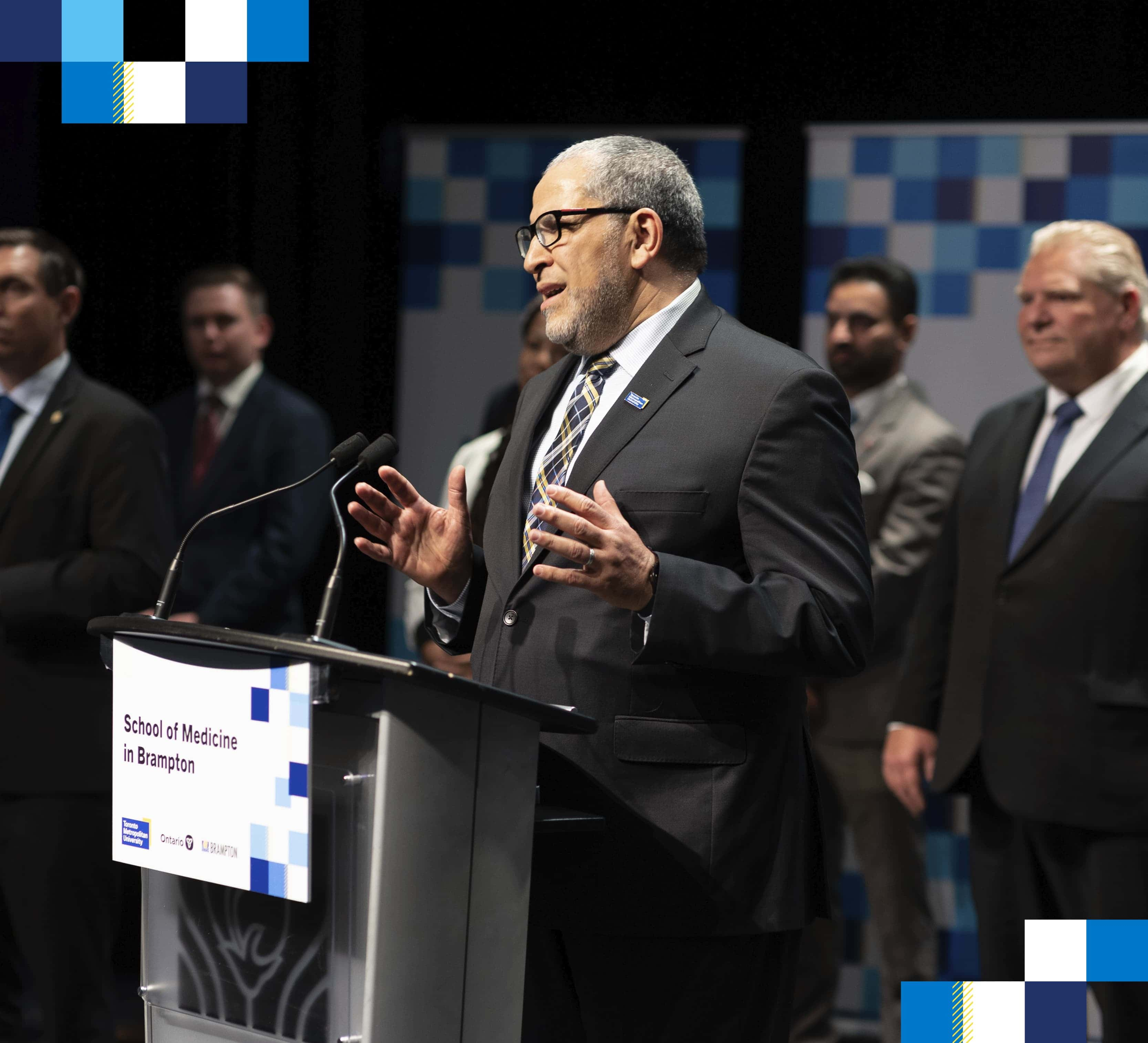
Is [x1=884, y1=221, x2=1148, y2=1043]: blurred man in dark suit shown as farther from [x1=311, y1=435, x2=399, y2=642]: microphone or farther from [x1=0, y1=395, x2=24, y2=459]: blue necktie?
[x1=0, y1=395, x2=24, y2=459]: blue necktie

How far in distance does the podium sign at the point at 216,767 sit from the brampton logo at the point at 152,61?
274 cm

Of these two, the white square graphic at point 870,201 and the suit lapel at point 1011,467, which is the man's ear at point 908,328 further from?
the suit lapel at point 1011,467

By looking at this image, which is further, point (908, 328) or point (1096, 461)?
point (908, 328)

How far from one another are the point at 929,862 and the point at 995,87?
7.15ft

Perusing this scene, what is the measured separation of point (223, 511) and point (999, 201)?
2.93 m

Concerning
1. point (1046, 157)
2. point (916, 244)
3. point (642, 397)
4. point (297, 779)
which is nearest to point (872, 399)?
point (916, 244)

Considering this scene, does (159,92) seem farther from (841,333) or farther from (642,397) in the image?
(642,397)

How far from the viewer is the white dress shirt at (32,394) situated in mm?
3432

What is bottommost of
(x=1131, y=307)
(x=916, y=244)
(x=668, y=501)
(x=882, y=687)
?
(x=882, y=687)

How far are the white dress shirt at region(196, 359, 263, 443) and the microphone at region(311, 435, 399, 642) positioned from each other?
100 inches

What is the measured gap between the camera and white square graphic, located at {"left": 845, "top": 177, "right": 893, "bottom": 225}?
420 centimetres

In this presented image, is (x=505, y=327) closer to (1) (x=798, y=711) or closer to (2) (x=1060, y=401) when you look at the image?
(2) (x=1060, y=401)

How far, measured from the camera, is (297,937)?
158 centimetres

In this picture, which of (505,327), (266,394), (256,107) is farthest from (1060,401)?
(256,107)
